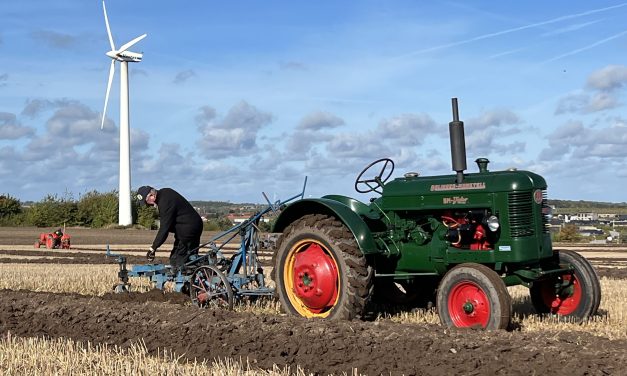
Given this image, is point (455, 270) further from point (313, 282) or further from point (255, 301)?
point (255, 301)

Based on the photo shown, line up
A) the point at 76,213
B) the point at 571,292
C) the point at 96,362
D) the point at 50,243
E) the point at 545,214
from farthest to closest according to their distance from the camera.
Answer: the point at 76,213 < the point at 50,243 < the point at 571,292 < the point at 545,214 < the point at 96,362

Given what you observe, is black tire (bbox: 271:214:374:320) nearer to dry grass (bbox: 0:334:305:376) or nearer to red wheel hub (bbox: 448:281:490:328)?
red wheel hub (bbox: 448:281:490:328)

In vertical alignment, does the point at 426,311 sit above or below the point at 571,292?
below

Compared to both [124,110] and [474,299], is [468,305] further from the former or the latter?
[124,110]

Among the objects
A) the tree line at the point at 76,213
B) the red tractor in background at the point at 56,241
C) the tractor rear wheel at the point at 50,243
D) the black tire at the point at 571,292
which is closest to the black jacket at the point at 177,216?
the black tire at the point at 571,292

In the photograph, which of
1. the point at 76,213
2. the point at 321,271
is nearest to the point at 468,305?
the point at 321,271

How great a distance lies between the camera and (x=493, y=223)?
289 inches

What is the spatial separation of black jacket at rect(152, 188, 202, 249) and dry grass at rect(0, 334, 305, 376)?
298cm

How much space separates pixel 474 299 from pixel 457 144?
5.26 ft

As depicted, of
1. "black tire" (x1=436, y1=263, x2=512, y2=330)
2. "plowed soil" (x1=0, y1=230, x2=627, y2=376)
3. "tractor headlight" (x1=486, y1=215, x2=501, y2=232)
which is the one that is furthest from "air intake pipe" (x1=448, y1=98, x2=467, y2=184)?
"plowed soil" (x1=0, y1=230, x2=627, y2=376)

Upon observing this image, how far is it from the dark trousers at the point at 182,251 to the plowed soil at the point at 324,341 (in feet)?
3.94

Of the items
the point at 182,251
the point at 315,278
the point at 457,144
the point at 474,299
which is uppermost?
the point at 457,144

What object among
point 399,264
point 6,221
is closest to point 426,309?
point 399,264

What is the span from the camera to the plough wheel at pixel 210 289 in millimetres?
8930
